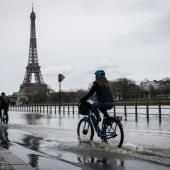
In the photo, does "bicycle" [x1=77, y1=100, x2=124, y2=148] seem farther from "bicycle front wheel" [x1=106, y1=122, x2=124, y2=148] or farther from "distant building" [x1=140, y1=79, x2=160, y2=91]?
"distant building" [x1=140, y1=79, x2=160, y2=91]

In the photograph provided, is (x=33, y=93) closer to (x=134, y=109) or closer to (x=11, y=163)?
(x=134, y=109)

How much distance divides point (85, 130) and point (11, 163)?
201 inches

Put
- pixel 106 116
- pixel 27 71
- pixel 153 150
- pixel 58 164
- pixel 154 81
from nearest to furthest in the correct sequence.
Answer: pixel 58 164
pixel 153 150
pixel 106 116
pixel 27 71
pixel 154 81

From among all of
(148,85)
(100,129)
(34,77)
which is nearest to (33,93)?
(34,77)

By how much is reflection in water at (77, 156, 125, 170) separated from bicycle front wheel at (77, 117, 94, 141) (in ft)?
12.0

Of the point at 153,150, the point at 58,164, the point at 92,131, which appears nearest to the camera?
the point at 58,164

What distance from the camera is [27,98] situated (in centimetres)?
13812

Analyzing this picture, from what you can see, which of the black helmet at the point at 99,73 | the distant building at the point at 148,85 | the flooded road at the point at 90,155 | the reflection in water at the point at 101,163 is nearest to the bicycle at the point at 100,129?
the flooded road at the point at 90,155

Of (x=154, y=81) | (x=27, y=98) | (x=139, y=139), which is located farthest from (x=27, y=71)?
(x=139, y=139)

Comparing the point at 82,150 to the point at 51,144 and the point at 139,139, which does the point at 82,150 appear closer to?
the point at 51,144

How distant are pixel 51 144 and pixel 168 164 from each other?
14.6 feet

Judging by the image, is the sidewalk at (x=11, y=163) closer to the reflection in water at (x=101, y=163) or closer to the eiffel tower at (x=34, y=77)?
the reflection in water at (x=101, y=163)

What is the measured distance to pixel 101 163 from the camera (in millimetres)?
8547

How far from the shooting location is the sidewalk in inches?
308
